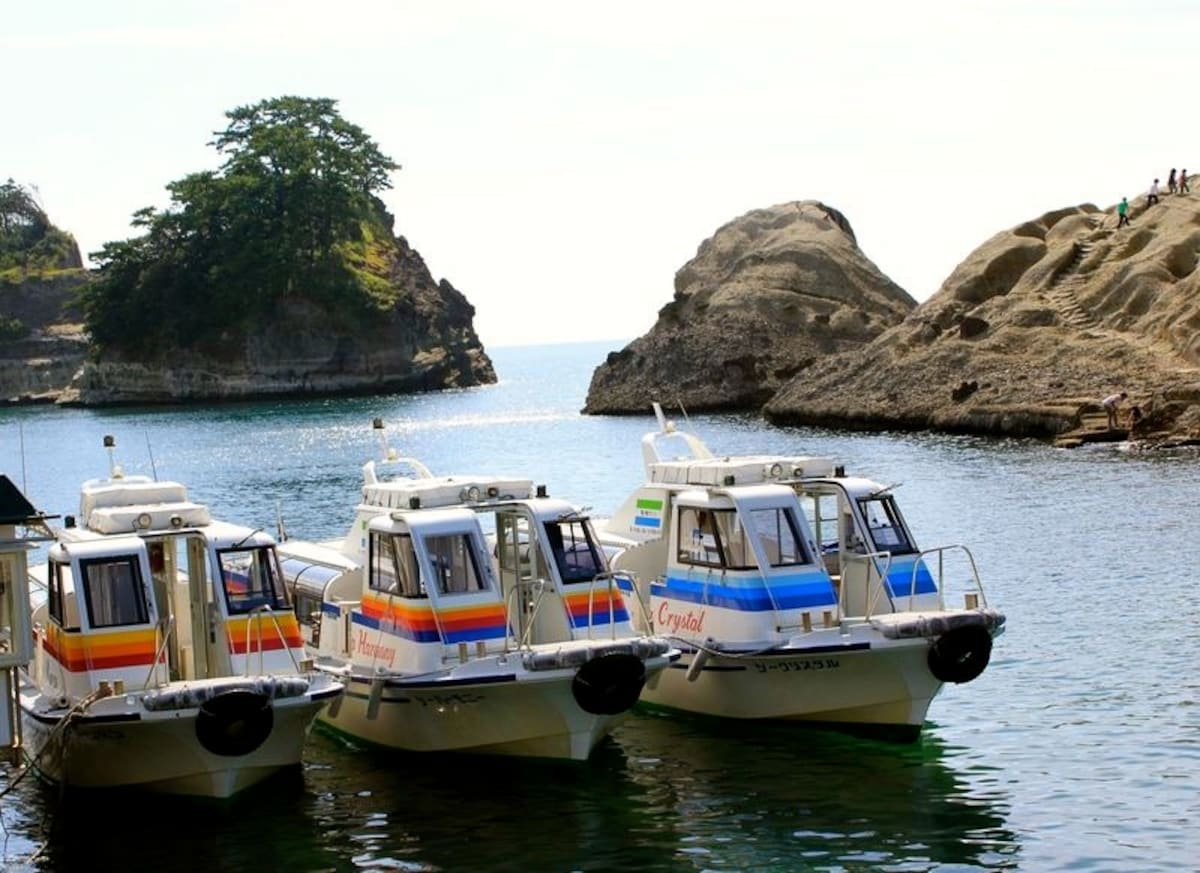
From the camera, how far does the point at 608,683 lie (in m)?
23.5

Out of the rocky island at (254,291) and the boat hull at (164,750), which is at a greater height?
the rocky island at (254,291)

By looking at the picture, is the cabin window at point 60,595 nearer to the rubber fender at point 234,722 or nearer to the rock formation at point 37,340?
the rubber fender at point 234,722

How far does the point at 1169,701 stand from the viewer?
2719 centimetres

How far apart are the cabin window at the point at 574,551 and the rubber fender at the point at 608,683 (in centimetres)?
209

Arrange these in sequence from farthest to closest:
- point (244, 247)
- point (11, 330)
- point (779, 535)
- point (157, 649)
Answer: point (11, 330), point (244, 247), point (779, 535), point (157, 649)

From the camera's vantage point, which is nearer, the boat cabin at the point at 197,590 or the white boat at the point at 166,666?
the white boat at the point at 166,666

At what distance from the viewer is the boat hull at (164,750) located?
22.2 m

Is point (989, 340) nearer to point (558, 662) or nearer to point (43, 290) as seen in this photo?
point (558, 662)

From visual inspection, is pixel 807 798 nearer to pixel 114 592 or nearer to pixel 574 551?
pixel 574 551

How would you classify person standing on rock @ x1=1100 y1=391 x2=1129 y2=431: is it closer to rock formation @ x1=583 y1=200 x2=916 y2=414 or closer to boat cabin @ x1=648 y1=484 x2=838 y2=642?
rock formation @ x1=583 y1=200 x2=916 y2=414

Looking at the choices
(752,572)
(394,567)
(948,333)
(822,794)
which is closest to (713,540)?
(752,572)

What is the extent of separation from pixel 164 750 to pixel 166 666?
1046 mm

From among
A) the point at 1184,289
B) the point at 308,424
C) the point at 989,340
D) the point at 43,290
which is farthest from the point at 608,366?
the point at 43,290

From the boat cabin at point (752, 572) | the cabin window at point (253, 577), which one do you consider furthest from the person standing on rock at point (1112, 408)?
the cabin window at point (253, 577)
